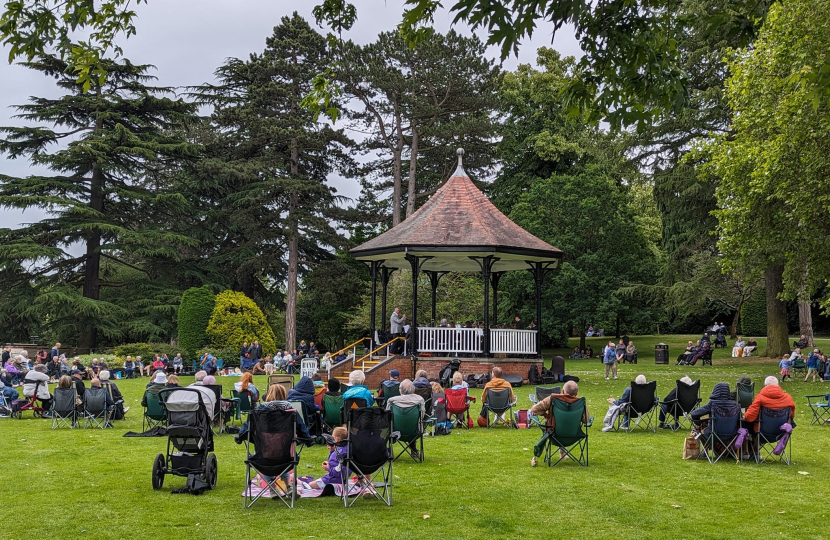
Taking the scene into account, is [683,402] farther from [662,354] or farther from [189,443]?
[662,354]

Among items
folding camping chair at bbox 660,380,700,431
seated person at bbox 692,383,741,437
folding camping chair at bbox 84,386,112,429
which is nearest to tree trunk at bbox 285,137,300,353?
folding camping chair at bbox 84,386,112,429

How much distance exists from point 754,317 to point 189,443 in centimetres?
4568

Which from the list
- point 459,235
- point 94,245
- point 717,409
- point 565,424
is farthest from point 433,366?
point 94,245

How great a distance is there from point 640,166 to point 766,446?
2379 cm

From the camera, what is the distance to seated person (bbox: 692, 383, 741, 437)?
995 cm

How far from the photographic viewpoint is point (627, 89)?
644cm

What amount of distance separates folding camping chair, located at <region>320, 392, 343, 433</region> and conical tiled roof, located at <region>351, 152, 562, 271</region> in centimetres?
1056

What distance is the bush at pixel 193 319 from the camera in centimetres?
3550

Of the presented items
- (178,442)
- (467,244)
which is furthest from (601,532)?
(467,244)

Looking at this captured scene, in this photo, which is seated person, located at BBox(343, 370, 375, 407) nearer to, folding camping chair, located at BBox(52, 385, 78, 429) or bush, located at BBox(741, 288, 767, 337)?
folding camping chair, located at BBox(52, 385, 78, 429)

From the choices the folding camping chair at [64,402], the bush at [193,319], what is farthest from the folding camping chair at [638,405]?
the bush at [193,319]

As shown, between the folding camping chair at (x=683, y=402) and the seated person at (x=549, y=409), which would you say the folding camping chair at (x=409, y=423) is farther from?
the folding camping chair at (x=683, y=402)

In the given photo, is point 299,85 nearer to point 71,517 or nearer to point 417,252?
point 417,252

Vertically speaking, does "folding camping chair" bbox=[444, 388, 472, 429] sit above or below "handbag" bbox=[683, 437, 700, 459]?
above
